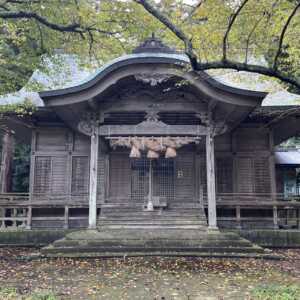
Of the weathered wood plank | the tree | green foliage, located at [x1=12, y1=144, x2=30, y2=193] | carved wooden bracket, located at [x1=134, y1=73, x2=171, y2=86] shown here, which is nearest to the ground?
the weathered wood plank

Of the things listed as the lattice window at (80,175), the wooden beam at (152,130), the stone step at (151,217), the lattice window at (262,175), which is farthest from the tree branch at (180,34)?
Answer: the lattice window at (262,175)

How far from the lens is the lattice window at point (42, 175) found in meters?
13.0

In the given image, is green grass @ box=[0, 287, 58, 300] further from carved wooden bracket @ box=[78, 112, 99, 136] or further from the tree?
carved wooden bracket @ box=[78, 112, 99, 136]

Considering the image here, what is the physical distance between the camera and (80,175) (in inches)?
513

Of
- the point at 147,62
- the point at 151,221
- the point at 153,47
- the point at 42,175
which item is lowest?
the point at 151,221

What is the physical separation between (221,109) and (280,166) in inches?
482

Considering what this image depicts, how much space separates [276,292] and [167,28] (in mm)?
8922

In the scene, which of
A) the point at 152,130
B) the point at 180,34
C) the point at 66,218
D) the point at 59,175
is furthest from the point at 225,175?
the point at 180,34

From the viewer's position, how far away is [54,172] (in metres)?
13.1

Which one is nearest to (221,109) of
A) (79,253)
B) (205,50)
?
(205,50)

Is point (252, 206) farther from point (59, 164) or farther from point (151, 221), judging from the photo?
point (59, 164)

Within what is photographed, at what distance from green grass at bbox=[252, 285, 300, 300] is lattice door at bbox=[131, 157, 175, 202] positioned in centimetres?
688

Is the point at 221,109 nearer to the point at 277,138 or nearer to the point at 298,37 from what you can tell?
the point at 298,37

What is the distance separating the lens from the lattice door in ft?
42.3
